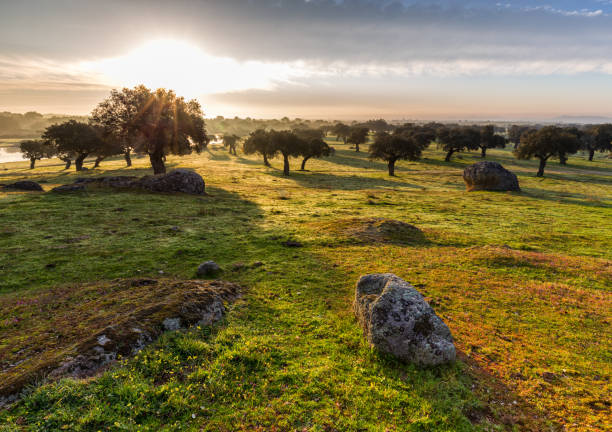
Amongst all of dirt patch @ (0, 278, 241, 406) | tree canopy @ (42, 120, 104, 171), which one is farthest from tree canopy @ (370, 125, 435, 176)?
dirt patch @ (0, 278, 241, 406)

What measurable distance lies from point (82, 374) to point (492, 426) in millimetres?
9853

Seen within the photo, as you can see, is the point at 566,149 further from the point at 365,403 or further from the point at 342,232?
the point at 365,403

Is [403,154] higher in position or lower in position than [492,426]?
higher

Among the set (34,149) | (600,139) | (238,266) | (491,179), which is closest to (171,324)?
(238,266)

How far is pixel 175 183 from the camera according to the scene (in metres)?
34.5

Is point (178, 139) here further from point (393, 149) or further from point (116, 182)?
point (393, 149)

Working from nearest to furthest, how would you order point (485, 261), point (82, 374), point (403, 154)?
point (82, 374) → point (485, 261) → point (403, 154)

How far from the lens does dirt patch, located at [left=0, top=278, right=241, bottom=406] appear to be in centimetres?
685

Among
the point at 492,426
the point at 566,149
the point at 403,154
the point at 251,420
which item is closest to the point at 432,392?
the point at 492,426

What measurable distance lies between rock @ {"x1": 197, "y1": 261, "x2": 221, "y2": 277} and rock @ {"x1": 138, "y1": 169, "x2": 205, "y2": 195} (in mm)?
22905

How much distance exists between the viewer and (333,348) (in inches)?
349

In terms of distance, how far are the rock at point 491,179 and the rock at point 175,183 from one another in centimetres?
4541

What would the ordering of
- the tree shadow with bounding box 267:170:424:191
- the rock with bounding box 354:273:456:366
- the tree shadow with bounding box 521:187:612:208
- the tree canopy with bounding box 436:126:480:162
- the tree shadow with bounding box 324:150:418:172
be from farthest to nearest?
the tree canopy with bounding box 436:126:480:162 < the tree shadow with bounding box 324:150:418:172 < the tree shadow with bounding box 267:170:424:191 < the tree shadow with bounding box 521:187:612:208 < the rock with bounding box 354:273:456:366

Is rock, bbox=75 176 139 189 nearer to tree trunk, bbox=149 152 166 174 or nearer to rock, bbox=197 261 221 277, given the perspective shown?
tree trunk, bbox=149 152 166 174
